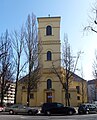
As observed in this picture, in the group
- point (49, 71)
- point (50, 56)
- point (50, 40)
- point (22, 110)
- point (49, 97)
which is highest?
point (50, 40)

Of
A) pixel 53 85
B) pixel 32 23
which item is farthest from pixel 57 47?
pixel 32 23

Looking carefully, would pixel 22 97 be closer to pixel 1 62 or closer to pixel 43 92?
pixel 43 92

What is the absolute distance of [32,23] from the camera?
49781 mm

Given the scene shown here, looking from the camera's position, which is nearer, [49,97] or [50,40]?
[49,97]

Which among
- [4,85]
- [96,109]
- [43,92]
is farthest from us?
[43,92]

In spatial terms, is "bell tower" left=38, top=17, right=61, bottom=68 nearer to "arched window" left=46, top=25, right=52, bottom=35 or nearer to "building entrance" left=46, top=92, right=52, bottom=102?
"arched window" left=46, top=25, right=52, bottom=35

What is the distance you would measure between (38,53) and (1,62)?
6.75 m

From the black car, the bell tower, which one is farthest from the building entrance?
the black car

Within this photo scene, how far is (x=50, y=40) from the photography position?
2398 inches

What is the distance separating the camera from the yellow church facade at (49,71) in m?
59.5

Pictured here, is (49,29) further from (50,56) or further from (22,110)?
(22,110)

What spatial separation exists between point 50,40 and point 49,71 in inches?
273

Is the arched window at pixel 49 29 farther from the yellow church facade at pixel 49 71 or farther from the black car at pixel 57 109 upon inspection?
the black car at pixel 57 109

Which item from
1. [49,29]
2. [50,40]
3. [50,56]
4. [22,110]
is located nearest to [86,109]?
[22,110]
